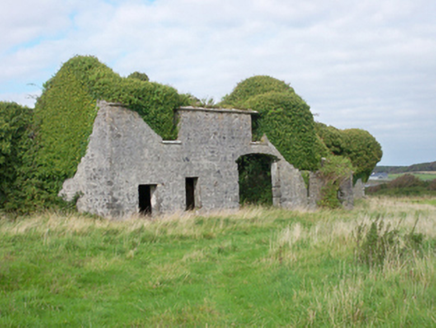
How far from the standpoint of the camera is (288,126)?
784 inches

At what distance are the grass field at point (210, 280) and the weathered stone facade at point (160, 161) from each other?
4.10 metres

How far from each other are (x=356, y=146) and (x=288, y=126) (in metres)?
11.6

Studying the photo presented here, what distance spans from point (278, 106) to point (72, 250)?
12.9 m

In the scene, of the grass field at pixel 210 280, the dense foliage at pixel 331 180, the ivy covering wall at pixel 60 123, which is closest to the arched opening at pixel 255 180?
the dense foliage at pixel 331 180

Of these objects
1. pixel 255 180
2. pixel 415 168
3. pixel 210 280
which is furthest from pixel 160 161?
pixel 415 168

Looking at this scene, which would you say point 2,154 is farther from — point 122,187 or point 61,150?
point 122,187

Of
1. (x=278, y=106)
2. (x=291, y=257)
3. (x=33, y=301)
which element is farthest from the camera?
(x=278, y=106)

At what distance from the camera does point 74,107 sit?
16.5 m

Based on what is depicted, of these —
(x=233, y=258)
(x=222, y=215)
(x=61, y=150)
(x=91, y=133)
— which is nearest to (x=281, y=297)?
(x=233, y=258)

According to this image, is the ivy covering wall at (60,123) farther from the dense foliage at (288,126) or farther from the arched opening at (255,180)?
the arched opening at (255,180)

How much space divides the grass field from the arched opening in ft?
30.8

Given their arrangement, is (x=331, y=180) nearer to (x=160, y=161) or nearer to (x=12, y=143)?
(x=160, y=161)

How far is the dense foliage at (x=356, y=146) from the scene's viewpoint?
27.2m

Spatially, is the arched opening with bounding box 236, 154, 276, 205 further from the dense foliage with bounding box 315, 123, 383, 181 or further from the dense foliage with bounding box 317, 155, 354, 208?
the dense foliage with bounding box 315, 123, 383, 181
